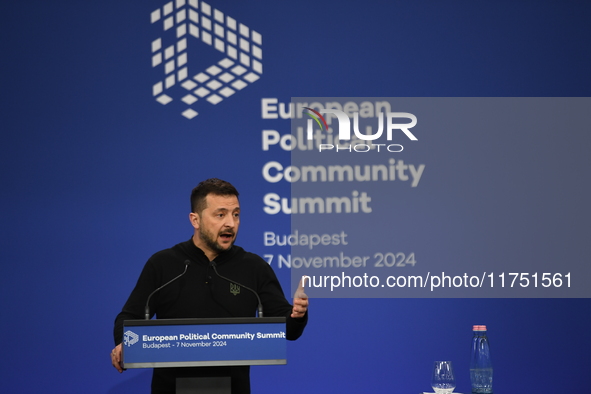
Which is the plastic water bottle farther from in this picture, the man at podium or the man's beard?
the man's beard

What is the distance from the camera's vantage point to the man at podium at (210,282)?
8.64 ft

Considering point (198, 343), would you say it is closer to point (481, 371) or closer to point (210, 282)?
point (210, 282)

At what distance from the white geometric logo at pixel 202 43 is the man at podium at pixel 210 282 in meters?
1.85

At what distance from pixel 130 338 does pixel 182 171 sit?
2.47m

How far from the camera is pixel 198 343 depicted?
208cm

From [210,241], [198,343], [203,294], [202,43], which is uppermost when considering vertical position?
[202,43]

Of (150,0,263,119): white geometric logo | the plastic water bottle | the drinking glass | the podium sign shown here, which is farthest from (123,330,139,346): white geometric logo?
(150,0,263,119): white geometric logo

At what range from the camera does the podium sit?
2.08 m

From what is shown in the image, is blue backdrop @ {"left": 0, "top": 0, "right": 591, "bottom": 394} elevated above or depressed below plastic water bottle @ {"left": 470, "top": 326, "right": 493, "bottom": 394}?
above

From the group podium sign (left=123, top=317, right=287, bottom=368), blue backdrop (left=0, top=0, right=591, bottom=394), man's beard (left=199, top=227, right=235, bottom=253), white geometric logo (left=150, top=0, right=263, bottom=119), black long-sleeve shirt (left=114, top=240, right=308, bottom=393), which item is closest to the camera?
podium sign (left=123, top=317, right=287, bottom=368)

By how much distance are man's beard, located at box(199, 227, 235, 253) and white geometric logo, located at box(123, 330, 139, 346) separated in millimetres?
725

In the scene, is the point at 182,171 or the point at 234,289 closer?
the point at 234,289

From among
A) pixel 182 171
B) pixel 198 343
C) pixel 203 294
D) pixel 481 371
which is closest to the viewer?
pixel 198 343

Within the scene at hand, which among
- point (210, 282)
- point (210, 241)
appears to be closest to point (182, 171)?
point (210, 241)
